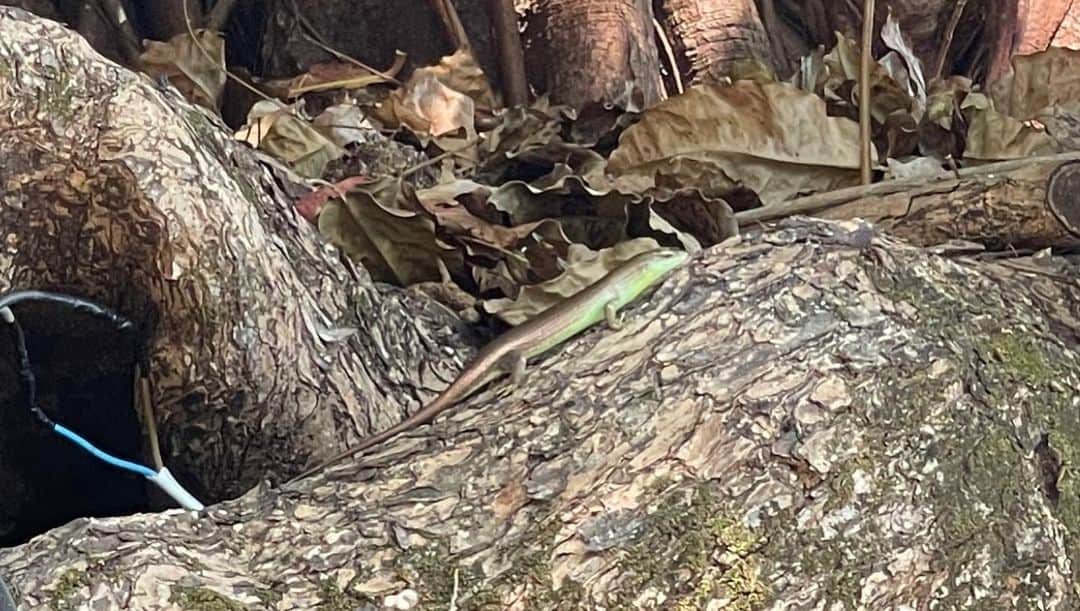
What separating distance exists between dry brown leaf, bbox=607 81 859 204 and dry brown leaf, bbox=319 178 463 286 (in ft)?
0.81

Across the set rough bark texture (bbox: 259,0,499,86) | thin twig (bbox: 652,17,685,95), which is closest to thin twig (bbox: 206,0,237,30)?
rough bark texture (bbox: 259,0,499,86)

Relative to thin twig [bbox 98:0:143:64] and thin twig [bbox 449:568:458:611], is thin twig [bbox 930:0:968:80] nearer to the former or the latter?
thin twig [bbox 98:0:143:64]

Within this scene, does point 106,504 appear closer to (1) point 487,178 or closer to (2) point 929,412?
(1) point 487,178

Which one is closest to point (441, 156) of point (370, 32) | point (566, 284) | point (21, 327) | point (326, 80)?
point (566, 284)

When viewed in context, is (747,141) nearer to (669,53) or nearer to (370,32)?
(669,53)

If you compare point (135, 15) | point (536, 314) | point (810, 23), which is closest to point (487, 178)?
point (536, 314)

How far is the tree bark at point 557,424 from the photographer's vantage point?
2.61 ft

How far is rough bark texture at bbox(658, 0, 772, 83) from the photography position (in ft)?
6.03

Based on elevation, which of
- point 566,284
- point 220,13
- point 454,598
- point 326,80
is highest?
point 220,13

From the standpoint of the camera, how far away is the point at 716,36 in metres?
1.85

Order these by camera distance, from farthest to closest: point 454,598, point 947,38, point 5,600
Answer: point 947,38, point 454,598, point 5,600

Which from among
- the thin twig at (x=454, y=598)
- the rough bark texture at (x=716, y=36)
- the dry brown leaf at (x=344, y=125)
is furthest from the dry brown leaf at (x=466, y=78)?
the thin twig at (x=454, y=598)

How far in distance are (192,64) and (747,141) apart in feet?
2.31

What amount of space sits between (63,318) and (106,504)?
0.20 meters
